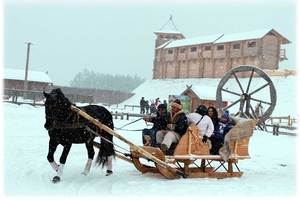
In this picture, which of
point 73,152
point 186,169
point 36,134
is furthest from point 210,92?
point 186,169

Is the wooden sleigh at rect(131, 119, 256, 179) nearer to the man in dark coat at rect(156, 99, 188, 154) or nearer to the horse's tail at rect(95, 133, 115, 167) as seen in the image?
the man in dark coat at rect(156, 99, 188, 154)

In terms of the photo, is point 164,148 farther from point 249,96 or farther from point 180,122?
point 249,96

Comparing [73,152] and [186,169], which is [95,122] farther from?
[73,152]

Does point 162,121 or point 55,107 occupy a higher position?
point 55,107

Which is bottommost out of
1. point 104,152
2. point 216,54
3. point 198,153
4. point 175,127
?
point 104,152

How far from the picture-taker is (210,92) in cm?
3381

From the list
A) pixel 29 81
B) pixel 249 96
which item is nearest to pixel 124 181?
pixel 249 96

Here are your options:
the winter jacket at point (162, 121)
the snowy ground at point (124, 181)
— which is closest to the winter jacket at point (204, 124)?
the winter jacket at point (162, 121)

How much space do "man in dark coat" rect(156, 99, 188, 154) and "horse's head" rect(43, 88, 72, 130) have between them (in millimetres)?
1980

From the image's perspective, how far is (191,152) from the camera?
8383 millimetres

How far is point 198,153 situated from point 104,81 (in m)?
113

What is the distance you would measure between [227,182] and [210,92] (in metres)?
25.8

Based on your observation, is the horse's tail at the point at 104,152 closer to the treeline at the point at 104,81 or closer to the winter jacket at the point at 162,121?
the winter jacket at the point at 162,121

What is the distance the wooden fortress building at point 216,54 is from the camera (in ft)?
169
